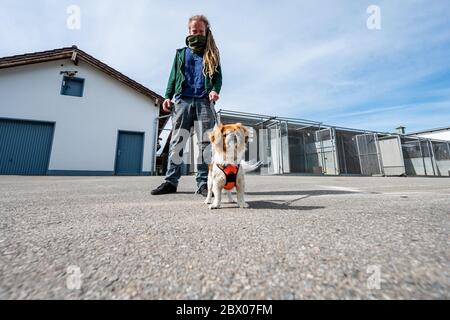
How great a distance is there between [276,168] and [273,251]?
9930mm

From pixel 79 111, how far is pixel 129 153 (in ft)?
8.66

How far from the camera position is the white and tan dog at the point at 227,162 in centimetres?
169

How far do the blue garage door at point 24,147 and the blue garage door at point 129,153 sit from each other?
2.50 m

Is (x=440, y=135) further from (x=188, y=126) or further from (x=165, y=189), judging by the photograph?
(x=165, y=189)

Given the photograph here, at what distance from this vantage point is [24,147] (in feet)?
25.9

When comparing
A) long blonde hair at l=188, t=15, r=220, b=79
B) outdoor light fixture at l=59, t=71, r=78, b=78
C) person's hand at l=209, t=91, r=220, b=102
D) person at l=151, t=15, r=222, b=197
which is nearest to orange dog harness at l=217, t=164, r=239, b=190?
person at l=151, t=15, r=222, b=197

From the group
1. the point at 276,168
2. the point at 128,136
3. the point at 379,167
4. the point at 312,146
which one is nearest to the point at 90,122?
the point at 128,136

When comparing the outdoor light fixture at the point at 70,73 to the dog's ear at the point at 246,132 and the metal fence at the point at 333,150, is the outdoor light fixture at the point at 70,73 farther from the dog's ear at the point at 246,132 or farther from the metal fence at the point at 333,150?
the dog's ear at the point at 246,132

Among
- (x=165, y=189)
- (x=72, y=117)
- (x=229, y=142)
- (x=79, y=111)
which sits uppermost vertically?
(x=79, y=111)

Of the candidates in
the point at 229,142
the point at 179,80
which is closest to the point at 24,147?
the point at 179,80

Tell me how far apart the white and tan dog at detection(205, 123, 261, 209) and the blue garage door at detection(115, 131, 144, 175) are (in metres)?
8.48

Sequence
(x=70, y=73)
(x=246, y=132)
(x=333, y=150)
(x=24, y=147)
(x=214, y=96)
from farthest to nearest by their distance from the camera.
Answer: (x=333, y=150)
(x=70, y=73)
(x=24, y=147)
(x=214, y=96)
(x=246, y=132)

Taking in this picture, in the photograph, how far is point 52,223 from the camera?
114 centimetres

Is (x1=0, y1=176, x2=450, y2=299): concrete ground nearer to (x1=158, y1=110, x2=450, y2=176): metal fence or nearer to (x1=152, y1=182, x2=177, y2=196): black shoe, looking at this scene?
(x1=152, y1=182, x2=177, y2=196): black shoe
